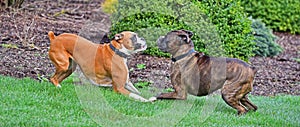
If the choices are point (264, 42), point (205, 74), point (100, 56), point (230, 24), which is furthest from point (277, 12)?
point (100, 56)

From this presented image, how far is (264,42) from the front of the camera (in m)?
11.8

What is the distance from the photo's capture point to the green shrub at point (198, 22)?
9.26 meters

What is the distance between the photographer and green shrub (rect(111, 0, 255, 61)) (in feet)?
30.4

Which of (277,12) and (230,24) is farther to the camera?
(277,12)

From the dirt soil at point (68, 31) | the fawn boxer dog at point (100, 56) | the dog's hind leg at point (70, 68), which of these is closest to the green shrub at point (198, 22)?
the dirt soil at point (68, 31)

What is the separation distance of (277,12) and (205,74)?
8.07 meters

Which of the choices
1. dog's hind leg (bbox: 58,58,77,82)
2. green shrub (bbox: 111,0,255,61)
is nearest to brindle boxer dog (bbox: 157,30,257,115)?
dog's hind leg (bbox: 58,58,77,82)

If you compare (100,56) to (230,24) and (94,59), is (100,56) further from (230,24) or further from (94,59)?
(230,24)

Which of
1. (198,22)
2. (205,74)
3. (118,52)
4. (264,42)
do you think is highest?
(198,22)

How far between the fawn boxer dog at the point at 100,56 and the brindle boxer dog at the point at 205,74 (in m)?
0.42

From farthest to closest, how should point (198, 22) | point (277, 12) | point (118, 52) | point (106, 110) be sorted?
point (277, 12) → point (198, 22) → point (118, 52) → point (106, 110)

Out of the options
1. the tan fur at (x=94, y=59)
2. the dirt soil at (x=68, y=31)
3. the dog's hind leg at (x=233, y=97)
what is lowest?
the dirt soil at (x=68, y=31)

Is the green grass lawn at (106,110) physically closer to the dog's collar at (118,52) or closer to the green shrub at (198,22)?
the dog's collar at (118,52)

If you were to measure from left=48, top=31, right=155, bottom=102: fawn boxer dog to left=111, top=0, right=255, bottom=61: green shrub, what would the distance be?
→ 226cm
